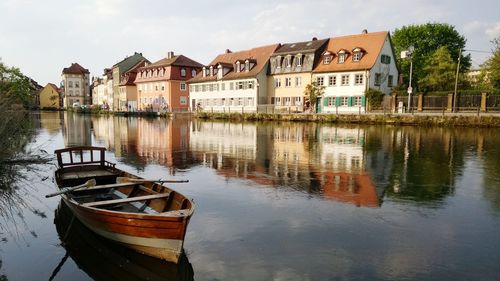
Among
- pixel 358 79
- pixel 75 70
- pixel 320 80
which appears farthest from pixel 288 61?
pixel 75 70

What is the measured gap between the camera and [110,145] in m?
25.7

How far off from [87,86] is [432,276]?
14278cm

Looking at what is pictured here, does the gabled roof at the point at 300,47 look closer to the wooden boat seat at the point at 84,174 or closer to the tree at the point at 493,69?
the tree at the point at 493,69

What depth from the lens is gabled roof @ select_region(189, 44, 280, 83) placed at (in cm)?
5997

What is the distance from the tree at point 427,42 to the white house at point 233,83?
22.8m

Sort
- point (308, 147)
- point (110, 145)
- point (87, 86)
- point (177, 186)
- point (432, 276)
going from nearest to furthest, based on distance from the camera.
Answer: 1. point (432, 276)
2. point (177, 186)
3. point (308, 147)
4. point (110, 145)
5. point (87, 86)

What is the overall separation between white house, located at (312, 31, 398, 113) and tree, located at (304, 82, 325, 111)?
758mm

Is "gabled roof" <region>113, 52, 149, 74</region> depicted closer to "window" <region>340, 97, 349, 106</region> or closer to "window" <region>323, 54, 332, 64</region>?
"window" <region>323, 54, 332, 64</region>

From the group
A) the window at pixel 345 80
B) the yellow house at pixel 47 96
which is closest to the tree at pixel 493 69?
the window at pixel 345 80

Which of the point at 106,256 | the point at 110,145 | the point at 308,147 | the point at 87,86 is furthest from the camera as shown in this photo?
the point at 87,86

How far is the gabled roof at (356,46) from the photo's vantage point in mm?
48688

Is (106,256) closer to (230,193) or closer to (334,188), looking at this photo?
(230,193)

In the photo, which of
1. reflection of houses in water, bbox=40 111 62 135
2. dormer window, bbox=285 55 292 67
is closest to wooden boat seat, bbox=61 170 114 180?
reflection of houses in water, bbox=40 111 62 135

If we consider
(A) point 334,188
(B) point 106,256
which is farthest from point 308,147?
(B) point 106,256
